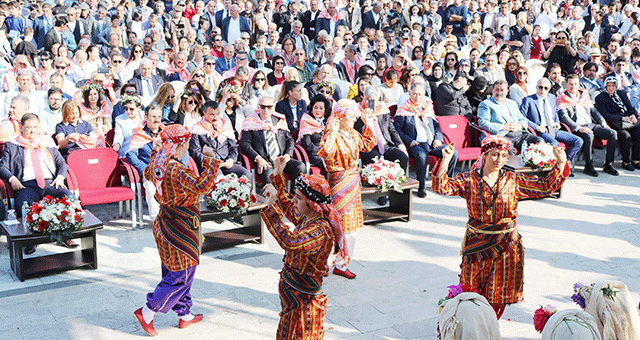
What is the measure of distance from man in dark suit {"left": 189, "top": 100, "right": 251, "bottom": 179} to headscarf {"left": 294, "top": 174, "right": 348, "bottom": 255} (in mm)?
4623

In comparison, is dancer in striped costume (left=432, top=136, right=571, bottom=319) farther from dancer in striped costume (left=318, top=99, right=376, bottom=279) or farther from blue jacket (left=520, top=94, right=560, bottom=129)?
blue jacket (left=520, top=94, right=560, bottom=129)

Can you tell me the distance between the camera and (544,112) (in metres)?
10.8

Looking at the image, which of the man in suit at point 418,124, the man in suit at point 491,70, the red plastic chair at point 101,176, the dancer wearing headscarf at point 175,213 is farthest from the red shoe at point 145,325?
the man in suit at point 491,70

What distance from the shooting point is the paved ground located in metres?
5.49

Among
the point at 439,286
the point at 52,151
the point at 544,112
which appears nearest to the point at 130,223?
the point at 52,151

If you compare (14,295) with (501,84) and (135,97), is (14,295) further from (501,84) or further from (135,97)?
(501,84)

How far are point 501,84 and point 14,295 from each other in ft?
24.4

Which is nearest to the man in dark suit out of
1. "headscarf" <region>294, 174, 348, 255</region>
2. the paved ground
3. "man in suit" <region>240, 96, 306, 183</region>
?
"man in suit" <region>240, 96, 306, 183</region>

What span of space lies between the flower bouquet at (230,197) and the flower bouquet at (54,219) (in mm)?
1474

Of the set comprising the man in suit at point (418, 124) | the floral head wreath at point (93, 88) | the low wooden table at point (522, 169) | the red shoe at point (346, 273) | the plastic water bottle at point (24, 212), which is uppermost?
the floral head wreath at point (93, 88)

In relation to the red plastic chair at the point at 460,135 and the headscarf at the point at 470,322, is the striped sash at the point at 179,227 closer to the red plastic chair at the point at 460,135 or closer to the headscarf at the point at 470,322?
the headscarf at the point at 470,322

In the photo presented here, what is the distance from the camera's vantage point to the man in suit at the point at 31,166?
749 cm

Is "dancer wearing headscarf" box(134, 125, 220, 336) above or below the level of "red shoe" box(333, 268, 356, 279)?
above

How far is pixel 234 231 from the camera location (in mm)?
7715
